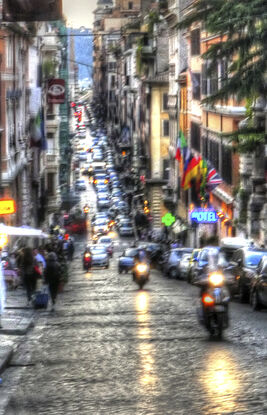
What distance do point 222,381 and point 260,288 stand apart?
1106 cm

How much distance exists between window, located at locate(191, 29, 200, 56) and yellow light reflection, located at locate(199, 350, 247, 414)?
50.3 metres

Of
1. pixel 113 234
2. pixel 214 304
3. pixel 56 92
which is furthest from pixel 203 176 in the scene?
pixel 113 234

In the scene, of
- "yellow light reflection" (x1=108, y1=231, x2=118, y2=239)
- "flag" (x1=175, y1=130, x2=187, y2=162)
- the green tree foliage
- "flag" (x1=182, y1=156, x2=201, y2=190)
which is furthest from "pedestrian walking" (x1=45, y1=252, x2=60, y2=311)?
"yellow light reflection" (x1=108, y1=231, x2=118, y2=239)

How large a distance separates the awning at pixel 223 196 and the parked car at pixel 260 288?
26823 mm

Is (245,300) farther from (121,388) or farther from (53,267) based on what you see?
(121,388)

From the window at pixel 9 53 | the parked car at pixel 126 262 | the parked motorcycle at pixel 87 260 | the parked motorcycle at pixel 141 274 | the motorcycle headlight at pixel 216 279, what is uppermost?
the window at pixel 9 53

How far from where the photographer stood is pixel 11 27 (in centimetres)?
4831

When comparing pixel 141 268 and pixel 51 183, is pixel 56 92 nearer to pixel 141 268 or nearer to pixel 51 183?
pixel 51 183

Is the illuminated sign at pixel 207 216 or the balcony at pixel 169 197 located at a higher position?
the illuminated sign at pixel 207 216

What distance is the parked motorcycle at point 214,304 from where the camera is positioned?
19.1 meters

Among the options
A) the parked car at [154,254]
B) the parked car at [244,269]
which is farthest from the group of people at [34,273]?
the parked car at [154,254]

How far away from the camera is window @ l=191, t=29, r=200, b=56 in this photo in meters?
66.5

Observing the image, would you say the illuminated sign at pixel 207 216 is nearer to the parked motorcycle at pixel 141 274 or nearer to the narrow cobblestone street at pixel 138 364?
the parked motorcycle at pixel 141 274

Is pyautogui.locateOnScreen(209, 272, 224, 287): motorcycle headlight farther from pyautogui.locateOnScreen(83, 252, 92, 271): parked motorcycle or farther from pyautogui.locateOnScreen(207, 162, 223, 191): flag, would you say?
pyautogui.locateOnScreen(83, 252, 92, 271): parked motorcycle
